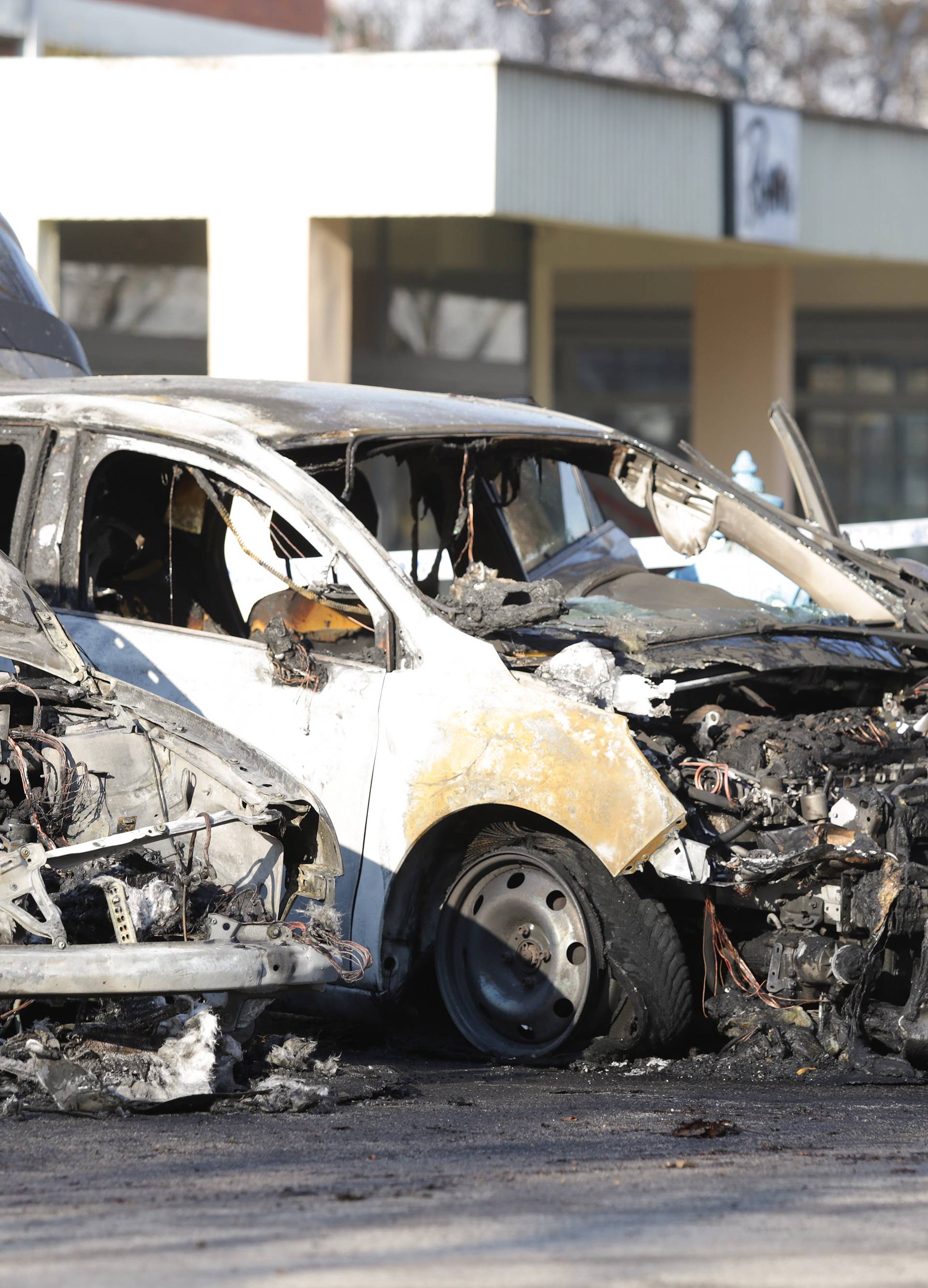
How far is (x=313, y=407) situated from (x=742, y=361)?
14935 millimetres

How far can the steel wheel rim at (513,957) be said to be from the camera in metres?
5.55

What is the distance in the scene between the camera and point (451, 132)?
49.4 ft

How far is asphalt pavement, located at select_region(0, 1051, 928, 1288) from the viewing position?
337cm

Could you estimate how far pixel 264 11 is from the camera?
90.5 feet

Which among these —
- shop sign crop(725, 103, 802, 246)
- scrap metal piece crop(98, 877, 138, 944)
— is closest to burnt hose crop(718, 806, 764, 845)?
scrap metal piece crop(98, 877, 138, 944)

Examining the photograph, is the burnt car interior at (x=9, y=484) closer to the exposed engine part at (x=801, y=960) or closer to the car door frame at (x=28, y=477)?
the car door frame at (x=28, y=477)

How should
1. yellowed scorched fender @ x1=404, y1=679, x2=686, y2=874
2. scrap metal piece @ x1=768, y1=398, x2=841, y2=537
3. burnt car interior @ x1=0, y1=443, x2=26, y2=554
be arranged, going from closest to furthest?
yellowed scorched fender @ x1=404, y1=679, x2=686, y2=874, burnt car interior @ x1=0, y1=443, x2=26, y2=554, scrap metal piece @ x1=768, y1=398, x2=841, y2=537

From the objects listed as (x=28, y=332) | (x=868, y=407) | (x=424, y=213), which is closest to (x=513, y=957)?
(x=28, y=332)

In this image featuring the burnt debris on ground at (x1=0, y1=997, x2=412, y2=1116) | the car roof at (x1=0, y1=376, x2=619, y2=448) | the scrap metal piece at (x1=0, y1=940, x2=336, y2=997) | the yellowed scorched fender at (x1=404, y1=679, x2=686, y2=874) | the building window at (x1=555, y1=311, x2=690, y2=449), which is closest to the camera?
the scrap metal piece at (x1=0, y1=940, x2=336, y2=997)

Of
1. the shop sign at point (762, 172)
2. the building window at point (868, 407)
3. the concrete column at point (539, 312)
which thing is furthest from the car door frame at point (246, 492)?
the building window at point (868, 407)

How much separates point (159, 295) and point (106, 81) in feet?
7.20

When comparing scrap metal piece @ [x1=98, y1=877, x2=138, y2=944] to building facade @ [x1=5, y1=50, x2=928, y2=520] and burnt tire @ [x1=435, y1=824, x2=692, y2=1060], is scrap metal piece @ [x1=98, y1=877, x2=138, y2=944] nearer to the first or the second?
burnt tire @ [x1=435, y1=824, x2=692, y2=1060]

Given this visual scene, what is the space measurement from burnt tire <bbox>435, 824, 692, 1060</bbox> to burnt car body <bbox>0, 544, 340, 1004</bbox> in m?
0.62

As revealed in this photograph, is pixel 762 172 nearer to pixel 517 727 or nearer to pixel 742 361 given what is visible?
pixel 742 361
